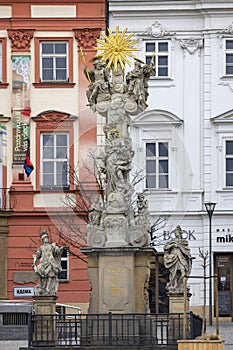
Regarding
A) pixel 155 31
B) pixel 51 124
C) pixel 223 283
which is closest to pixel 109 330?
pixel 223 283

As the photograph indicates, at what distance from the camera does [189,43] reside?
47.1 meters

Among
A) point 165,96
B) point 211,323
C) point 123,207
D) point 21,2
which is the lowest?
point 211,323

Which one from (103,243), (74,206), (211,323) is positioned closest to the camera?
(103,243)

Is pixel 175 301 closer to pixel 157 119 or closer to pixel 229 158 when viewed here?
pixel 229 158

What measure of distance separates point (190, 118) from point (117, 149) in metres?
17.3

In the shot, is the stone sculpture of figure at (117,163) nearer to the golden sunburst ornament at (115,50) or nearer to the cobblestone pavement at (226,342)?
the golden sunburst ornament at (115,50)

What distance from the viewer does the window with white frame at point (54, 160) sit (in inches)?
1845

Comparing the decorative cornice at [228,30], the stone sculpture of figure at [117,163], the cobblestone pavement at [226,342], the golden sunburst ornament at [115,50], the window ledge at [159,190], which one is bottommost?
the cobblestone pavement at [226,342]

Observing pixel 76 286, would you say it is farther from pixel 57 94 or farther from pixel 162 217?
pixel 57 94

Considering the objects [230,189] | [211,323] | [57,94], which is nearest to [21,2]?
[57,94]

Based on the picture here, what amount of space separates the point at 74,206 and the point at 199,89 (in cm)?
604

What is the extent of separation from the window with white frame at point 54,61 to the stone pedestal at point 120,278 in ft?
61.4

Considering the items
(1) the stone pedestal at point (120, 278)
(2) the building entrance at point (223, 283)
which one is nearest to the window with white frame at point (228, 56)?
(2) the building entrance at point (223, 283)

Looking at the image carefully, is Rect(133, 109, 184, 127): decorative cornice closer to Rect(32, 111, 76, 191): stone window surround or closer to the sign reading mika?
Rect(32, 111, 76, 191): stone window surround
